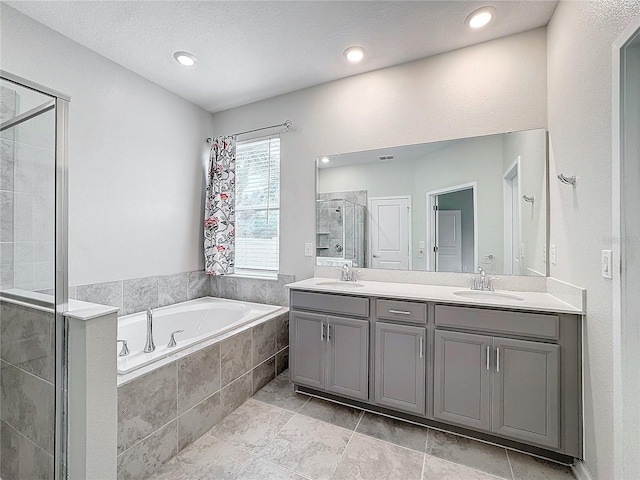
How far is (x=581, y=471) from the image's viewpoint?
1.45 m

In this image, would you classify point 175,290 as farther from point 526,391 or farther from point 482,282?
point 526,391

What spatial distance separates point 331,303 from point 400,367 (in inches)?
24.3

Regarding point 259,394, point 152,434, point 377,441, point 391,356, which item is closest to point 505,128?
point 391,356

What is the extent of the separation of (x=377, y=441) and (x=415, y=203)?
5.57 ft

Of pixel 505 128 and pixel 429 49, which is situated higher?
pixel 429 49

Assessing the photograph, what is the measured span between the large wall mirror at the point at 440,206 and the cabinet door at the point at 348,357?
2.15ft

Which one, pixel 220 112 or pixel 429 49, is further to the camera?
pixel 220 112

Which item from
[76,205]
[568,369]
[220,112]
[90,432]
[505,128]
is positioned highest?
[220,112]

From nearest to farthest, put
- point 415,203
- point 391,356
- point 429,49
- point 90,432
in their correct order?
point 90,432
point 391,356
point 429,49
point 415,203

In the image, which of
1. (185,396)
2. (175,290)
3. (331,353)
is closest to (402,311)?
(331,353)

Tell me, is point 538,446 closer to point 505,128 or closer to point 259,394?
point 259,394

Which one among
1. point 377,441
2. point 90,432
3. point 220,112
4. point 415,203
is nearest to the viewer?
Answer: point 90,432

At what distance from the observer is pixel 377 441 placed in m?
1.76

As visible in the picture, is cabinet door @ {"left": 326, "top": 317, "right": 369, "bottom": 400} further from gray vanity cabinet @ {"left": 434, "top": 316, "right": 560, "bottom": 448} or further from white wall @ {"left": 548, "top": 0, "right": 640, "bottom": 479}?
white wall @ {"left": 548, "top": 0, "right": 640, "bottom": 479}
